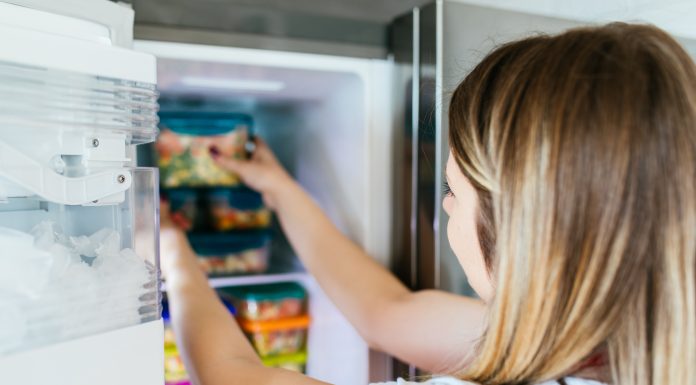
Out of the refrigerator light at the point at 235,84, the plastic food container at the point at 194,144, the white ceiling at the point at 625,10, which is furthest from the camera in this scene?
the plastic food container at the point at 194,144

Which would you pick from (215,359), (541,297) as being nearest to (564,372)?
(541,297)

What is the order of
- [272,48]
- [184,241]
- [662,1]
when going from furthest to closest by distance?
[184,241], [272,48], [662,1]

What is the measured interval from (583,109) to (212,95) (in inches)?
42.5

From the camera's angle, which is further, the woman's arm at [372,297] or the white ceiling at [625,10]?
the woman's arm at [372,297]

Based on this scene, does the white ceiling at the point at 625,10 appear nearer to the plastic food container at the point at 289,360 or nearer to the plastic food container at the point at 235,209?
the plastic food container at the point at 235,209

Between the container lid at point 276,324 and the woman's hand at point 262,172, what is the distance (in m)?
0.31

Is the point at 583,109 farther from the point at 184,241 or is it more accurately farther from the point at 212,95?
the point at 212,95

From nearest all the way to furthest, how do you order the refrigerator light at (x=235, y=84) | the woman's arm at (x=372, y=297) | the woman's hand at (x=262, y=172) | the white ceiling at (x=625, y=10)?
the white ceiling at (x=625, y=10), the woman's arm at (x=372, y=297), the refrigerator light at (x=235, y=84), the woman's hand at (x=262, y=172)

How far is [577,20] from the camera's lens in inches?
36.1

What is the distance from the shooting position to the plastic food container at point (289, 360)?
60.2 inches

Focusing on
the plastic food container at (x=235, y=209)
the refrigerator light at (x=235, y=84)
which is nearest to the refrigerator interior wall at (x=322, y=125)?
the refrigerator light at (x=235, y=84)

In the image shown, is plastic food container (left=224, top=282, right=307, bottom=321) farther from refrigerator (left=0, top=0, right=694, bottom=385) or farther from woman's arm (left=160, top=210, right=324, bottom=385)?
woman's arm (left=160, top=210, right=324, bottom=385)

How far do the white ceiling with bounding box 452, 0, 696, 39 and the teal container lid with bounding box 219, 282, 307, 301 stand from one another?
91cm

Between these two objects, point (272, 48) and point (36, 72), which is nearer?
point (36, 72)
